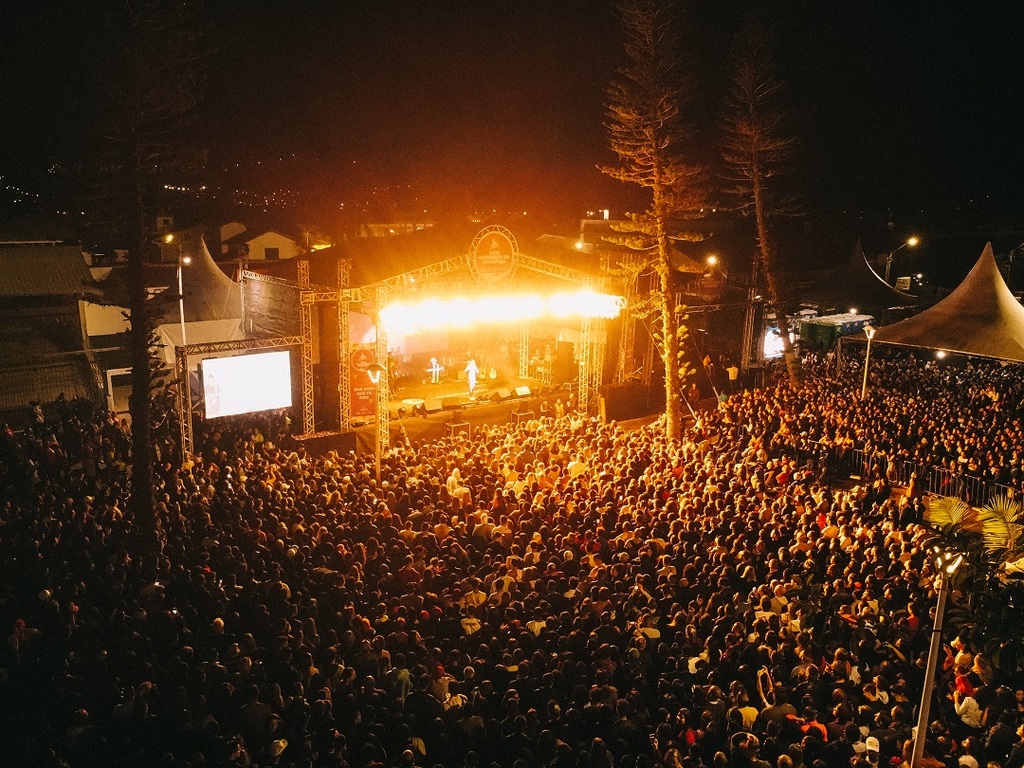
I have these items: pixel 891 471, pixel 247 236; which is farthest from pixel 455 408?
pixel 247 236

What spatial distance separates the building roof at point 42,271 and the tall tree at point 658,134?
1542cm

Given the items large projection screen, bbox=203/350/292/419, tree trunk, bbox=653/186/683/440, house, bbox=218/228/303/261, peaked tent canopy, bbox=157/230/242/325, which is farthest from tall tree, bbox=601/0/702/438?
house, bbox=218/228/303/261

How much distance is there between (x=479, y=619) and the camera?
8.58 metres

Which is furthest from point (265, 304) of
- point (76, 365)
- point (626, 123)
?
point (626, 123)

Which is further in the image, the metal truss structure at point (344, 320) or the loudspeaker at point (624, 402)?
the loudspeaker at point (624, 402)

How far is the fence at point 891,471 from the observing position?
1299 centimetres

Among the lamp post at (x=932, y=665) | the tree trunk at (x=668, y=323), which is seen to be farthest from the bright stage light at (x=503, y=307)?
the lamp post at (x=932, y=665)

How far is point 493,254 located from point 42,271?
1317 cm

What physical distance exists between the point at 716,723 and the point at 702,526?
414cm

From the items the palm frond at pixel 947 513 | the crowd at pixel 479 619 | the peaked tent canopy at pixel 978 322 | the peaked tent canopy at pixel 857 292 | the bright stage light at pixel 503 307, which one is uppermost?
the peaked tent canopy at pixel 857 292

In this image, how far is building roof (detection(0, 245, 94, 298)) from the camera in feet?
66.8

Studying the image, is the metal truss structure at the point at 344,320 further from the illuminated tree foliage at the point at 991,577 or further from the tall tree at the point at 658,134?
the illuminated tree foliage at the point at 991,577

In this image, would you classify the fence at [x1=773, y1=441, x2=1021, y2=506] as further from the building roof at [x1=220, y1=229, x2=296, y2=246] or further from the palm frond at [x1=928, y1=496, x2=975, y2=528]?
the building roof at [x1=220, y1=229, x2=296, y2=246]

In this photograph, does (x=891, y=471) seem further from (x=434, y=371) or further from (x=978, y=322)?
(x=434, y=371)
